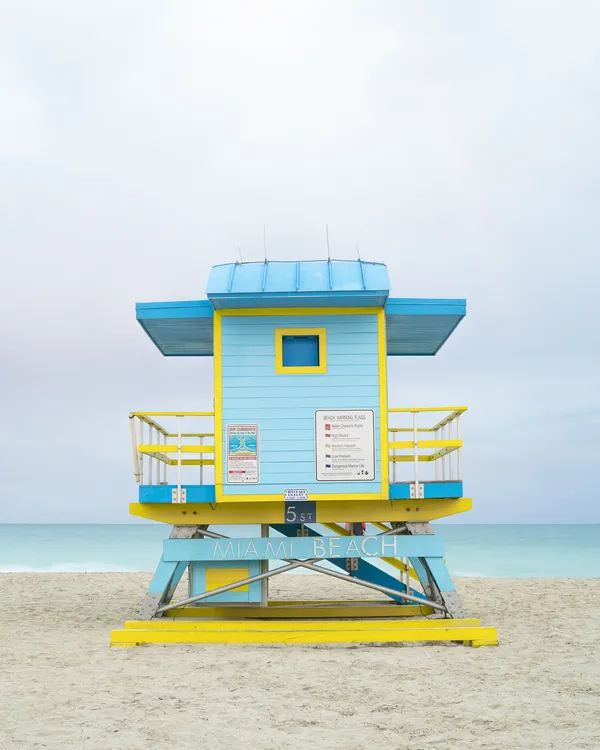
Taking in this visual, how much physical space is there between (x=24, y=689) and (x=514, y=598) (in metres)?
11.5

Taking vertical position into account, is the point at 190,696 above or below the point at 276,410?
below

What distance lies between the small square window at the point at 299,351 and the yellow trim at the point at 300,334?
63 millimetres

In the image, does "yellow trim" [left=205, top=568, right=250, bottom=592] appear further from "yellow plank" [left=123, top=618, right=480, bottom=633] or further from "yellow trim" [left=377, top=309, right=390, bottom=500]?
"yellow trim" [left=377, top=309, right=390, bottom=500]

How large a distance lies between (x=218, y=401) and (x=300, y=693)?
4409 millimetres

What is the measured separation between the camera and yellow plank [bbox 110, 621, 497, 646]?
11797mm

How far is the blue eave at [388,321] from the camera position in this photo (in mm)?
12578

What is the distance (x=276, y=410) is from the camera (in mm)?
12125

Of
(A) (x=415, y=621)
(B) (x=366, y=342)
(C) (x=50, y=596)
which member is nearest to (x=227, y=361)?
(B) (x=366, y=342)

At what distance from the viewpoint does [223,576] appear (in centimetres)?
1259

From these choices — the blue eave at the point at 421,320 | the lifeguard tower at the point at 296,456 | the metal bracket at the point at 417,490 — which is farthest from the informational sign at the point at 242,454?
the blue eave at the point at 421,320

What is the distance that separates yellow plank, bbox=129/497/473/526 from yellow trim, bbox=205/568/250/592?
2.38 ft

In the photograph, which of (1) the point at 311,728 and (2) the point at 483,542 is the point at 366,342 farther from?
(2) the point at 483,542

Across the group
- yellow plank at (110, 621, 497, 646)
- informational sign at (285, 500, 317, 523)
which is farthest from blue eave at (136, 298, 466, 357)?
yellow plank at (110, 621, 497, 646)

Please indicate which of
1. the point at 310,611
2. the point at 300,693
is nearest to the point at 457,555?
the point at 310,611
